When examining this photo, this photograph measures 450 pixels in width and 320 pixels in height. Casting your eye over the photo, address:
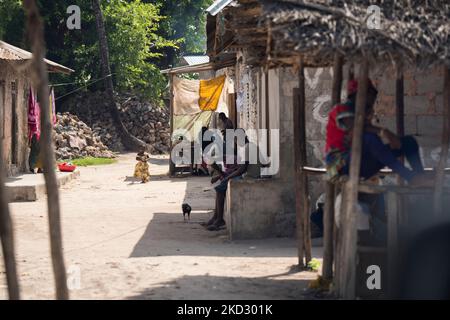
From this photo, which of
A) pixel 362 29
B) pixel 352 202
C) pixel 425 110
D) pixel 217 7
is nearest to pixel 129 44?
pixel 217 7

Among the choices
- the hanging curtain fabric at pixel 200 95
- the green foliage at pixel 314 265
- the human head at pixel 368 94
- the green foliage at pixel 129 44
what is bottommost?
the green foliage at pixel 314 265

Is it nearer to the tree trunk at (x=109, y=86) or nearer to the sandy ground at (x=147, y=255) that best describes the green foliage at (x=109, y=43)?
the tree trunk at (x=109, y=86)

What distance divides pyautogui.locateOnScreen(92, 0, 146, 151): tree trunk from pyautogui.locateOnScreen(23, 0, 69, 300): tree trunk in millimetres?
23145

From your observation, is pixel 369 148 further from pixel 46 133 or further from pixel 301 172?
pixel 46 133

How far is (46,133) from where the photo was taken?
15.1 ft

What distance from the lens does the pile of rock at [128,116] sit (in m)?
29.4

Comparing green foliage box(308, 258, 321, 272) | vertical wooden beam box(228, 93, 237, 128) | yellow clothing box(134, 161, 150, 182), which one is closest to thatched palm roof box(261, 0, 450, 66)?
green foliage box(308, 258, 321, 272)

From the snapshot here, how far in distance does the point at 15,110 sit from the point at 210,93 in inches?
174

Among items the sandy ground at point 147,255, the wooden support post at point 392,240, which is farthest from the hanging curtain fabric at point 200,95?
the wooden support post at point 392,240

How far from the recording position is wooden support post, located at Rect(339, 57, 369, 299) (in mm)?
5844

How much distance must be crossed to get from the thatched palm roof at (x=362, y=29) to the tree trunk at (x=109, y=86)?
22.2m

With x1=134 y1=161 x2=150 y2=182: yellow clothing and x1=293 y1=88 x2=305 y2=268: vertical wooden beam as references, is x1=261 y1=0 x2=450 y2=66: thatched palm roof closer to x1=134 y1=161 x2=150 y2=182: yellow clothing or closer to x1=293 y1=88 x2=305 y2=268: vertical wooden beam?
x1=293 y1=88 x2=305 y2=268: vertical wooden beam

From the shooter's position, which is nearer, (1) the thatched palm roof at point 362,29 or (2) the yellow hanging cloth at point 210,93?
(1) the thatched palm roof at point 362,29
